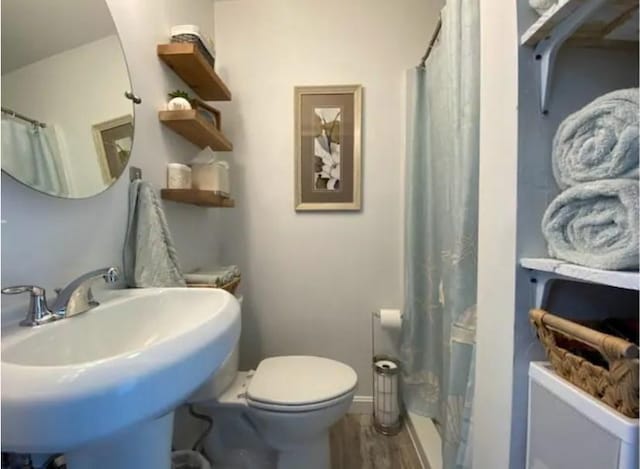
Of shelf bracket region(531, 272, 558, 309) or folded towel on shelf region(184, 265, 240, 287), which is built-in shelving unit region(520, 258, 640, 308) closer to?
shelf bracket region(531, 272, 558, 309)

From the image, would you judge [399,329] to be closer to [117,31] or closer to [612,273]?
[612,273]

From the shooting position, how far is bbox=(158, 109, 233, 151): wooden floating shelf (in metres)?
1.28

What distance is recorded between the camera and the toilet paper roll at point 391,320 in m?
1.78

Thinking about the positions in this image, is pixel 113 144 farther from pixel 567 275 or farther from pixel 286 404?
pixel 567 275

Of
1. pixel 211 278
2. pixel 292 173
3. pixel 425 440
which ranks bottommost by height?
pixel 425 440

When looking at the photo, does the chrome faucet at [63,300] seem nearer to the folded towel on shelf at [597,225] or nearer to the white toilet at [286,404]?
the white toilet at [286,404]

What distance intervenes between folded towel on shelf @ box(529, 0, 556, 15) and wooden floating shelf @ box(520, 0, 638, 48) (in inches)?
1.3

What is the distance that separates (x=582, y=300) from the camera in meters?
0.68

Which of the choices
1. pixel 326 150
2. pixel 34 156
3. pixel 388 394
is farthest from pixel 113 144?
pixel 388 394

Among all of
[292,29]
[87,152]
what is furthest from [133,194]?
[292,29]

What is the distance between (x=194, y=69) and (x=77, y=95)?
24.1 inches

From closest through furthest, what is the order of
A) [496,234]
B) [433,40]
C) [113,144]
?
[496,234] < [113,144] < [433,40]

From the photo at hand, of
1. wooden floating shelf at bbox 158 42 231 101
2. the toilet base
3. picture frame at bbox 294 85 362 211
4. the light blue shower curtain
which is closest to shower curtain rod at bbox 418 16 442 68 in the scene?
the light blue shower curtain

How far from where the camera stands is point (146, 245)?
3.52 ft
